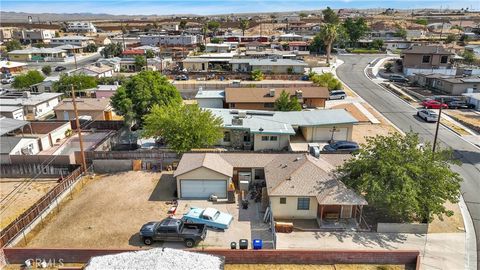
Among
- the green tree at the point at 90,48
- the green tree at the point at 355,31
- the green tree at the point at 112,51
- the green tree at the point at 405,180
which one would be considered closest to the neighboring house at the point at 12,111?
the green tree at the point at 405,180

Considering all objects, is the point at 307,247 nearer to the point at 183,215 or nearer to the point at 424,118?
the point at 183,215

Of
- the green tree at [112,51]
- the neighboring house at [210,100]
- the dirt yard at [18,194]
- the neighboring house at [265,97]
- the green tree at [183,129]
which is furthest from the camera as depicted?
the green tree at [112,51]

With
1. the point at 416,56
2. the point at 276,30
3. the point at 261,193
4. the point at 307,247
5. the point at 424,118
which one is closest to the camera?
the point at 307,247

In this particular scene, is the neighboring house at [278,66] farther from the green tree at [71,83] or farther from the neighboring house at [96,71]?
the green tree at [71,83]

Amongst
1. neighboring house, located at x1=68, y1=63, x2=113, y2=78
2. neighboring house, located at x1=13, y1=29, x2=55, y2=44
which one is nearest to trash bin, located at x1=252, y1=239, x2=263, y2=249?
neighboring house, located at x1=68, y1=63, x2=113, y2=78

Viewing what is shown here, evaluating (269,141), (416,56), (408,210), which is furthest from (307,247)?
(416,56)

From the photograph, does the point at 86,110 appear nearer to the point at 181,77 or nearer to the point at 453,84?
the point at 181,77

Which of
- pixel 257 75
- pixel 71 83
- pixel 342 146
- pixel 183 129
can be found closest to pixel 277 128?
pixel 342 146
